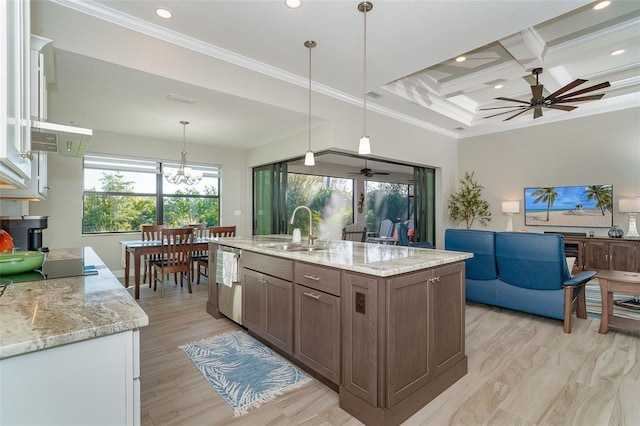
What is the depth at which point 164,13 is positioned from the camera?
2.73 meters

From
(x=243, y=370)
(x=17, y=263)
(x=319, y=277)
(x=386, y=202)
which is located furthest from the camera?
(x=386, y=202)

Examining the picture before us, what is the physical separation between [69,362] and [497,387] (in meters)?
2.47

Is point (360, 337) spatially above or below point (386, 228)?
below

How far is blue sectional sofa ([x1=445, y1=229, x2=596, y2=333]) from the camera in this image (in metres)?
3.15

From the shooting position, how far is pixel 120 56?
9.21 ft

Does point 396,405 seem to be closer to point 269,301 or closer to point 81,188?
point 269,301

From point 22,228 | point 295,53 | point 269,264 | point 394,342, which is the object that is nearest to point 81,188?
point 22,228

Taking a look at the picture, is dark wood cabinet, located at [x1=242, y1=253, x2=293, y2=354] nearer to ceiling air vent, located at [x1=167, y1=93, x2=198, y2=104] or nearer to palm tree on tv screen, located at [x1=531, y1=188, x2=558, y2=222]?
ceiling air vent, located at [x1=167, y1=93, x2=198, y2=104]

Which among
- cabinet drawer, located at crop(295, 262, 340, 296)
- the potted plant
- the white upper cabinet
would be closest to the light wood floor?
cabinet drawer, located at crop(295, 262, 340, 296)

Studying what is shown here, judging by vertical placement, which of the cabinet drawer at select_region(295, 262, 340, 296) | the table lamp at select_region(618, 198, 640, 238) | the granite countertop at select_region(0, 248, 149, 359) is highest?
the table lamp at select_region(618, 198, 640, 238)

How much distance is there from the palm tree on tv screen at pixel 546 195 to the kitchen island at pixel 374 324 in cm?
503

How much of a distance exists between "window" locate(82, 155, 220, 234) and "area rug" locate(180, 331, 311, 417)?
12.4ft

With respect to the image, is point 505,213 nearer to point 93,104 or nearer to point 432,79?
point 432,79

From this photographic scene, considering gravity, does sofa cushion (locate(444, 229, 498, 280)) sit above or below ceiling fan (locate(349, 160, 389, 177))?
below
